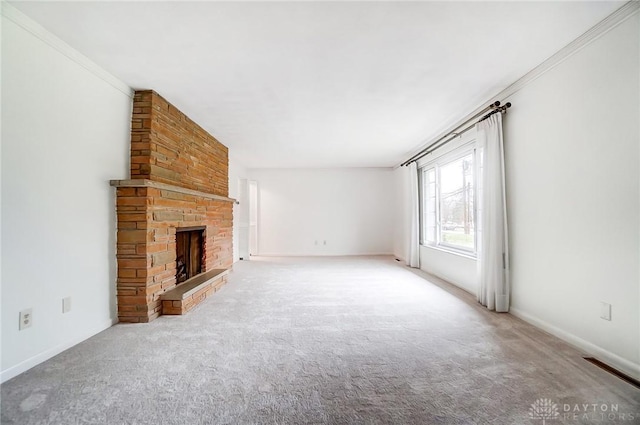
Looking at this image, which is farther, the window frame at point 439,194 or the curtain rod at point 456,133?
the window frame at point 439,194

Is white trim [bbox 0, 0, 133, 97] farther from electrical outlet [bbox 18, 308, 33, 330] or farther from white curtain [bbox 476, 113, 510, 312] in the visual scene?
white curtain [bbox 476, 113, 510, 312]

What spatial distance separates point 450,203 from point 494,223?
1625 millimetres

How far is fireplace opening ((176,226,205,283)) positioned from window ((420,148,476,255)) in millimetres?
3951

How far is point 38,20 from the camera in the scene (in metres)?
1.77

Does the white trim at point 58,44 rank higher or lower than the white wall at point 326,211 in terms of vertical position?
higher

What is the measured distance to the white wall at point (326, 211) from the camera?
281 inches

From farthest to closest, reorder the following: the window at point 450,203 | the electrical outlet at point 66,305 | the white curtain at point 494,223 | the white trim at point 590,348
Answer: the window at point 450,203, the white curtain at point 494,223, the electrical outlet at point 66,305, the white trim at point 590,348

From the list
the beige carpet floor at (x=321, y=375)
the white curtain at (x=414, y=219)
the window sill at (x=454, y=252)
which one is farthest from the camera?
the white curtain at (x=414, y=219)

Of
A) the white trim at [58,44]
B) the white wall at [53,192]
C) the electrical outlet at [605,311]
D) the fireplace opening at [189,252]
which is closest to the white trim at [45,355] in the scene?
the white wall at [53,192]

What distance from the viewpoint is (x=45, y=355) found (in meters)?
1.88

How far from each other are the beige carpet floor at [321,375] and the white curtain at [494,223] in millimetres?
256

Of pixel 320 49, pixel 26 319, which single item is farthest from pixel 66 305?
pixel 320 49

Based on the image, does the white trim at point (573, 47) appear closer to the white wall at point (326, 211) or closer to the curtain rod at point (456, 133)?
the curtain rod at point (456, 133)

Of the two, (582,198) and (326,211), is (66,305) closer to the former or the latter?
(582,198)
